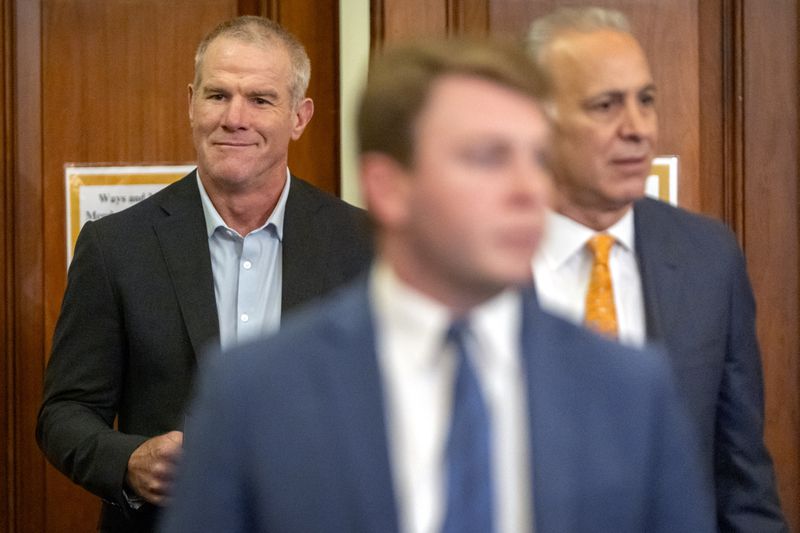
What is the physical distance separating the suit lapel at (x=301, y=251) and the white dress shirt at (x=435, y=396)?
127 centimetres

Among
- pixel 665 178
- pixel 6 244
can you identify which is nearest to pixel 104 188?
pixel 6 244

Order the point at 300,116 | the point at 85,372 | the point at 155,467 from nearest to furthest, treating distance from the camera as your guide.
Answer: the point at 155,467 → the point at 85,372 → the point at 300,116

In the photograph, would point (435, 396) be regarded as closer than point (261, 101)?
Yes

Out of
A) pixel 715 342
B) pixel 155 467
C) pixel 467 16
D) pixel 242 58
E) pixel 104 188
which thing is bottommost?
pixel 155 467

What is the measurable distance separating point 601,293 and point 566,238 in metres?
0.10

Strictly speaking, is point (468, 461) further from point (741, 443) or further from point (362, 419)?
point (741, 443)

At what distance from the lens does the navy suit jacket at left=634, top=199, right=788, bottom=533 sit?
77.8 inches

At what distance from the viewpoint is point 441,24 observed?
3.00 metres

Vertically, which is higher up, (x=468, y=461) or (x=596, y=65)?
(x=596, y=65)

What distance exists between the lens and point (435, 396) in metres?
1.14

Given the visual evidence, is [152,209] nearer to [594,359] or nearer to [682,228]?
[682,228]

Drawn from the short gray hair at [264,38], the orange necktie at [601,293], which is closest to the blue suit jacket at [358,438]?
the orange necktie at [601,293]

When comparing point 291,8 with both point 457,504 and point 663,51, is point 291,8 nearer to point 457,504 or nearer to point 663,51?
point 663,51

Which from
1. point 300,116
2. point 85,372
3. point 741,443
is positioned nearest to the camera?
point 741,443
